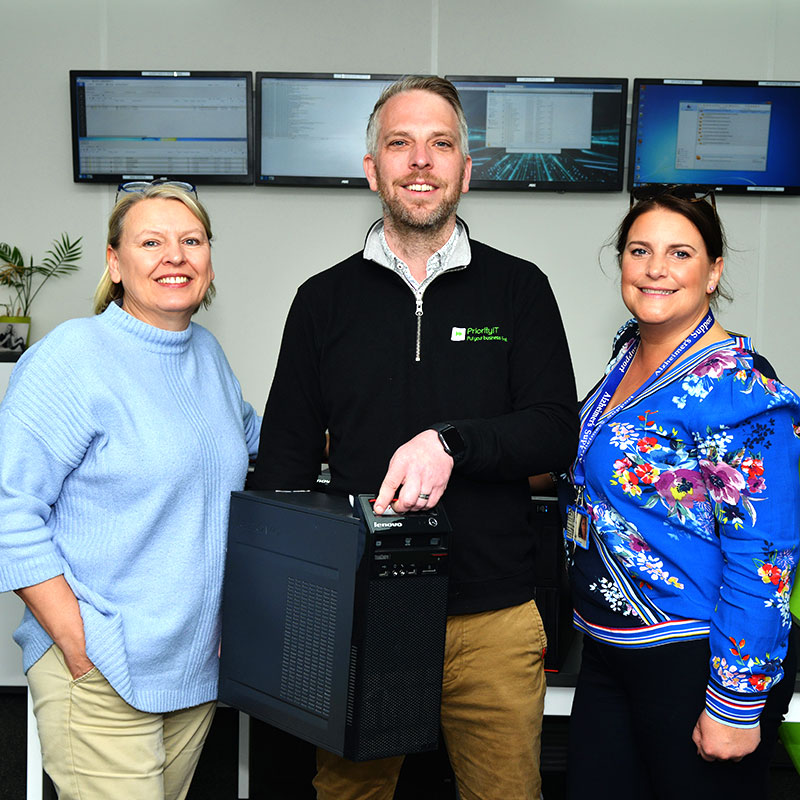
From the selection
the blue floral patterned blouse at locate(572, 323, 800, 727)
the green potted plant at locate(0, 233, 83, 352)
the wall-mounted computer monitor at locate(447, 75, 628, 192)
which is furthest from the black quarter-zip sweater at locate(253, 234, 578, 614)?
the green potted plant at locate(0, 233, 83, 352)

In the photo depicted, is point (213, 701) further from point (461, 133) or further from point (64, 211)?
point (64, 211)

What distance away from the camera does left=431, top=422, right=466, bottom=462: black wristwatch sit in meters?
1.27

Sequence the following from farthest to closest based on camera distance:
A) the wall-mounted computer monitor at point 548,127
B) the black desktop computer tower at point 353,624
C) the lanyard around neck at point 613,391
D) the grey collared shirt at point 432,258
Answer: the wall-mounted computer monitor at point 548,127 < the grey collared shirt at point 432,258 < the lanyard around neck at point 613,391 < the black desktop computer tower at point 353,624

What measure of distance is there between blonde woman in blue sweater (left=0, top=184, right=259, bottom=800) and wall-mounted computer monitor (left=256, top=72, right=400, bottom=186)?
1.70 metres

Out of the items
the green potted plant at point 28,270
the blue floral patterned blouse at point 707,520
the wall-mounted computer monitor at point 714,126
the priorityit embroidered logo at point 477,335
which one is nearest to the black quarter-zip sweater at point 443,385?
the priorityit embroidered logo at point 477,335

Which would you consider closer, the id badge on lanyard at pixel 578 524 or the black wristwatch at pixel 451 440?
the black wristwatch at pixel 451 440

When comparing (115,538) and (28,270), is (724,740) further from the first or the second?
(28,270)

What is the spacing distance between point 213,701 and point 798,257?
8.79 ft

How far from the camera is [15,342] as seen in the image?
9.88ft

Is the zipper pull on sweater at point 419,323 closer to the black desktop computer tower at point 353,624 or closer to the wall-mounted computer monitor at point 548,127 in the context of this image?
the black desktop computer tower at point 353,624

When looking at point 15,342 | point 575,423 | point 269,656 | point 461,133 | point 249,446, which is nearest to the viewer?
point 269,656

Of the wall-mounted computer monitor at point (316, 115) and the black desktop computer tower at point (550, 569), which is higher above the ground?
the wall-mounted computer monitor at point (316, 115)

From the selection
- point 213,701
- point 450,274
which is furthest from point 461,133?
point 213,701

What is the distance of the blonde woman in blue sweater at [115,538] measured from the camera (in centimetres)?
130
